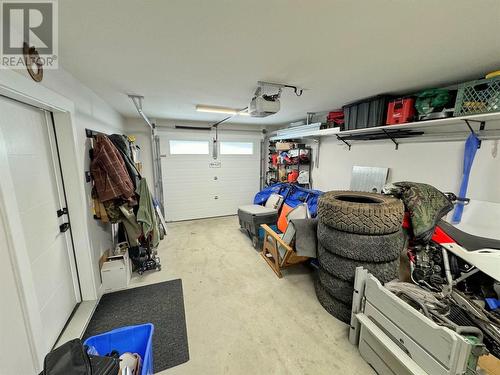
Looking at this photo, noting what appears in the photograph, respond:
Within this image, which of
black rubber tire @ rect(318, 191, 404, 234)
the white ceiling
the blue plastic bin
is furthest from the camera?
black rubber tire @ rect(318, 191, 404, 234)

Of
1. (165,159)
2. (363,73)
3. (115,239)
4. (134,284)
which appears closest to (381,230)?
(363,73)

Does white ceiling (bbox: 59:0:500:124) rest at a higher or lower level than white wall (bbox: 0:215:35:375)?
higher

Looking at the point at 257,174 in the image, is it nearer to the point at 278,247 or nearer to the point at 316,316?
the point at 278,247

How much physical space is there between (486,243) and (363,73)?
1972 millimetres

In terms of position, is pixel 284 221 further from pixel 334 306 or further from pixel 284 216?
pixel 334 306

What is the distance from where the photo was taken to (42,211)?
62.6 inches

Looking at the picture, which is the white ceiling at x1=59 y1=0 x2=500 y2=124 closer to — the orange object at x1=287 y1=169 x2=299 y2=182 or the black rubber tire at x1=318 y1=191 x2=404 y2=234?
the black rubber tire at x1=318 y1=191 x2=404 y2=234

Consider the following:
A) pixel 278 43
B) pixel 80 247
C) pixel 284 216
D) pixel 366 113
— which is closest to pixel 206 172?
pixel 284 216

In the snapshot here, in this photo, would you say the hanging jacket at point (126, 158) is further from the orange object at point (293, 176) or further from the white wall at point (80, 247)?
the orange object at point (293, 176)

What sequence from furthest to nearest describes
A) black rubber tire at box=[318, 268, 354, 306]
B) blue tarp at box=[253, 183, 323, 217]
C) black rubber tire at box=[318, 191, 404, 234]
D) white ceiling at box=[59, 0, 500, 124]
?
blue tarp at box=[253, 183, 323, 217]
black rubber tire at box=[318, 268, 354, 306]
black rubber tire at box=[318, 191, 404, 234]
white ceiling at box=[59, 0, 500, 124]

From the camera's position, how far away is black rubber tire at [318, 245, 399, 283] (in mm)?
1739

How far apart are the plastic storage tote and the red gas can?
37 cm

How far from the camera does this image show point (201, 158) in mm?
4941

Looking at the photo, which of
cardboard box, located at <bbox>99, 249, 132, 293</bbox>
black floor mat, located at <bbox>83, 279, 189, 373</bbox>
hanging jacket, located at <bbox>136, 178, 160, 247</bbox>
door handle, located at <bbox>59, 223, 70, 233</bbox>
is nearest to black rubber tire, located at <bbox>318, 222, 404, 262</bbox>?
black floor mat, located at <bbox>83, 279, 189, 373</bbox>
